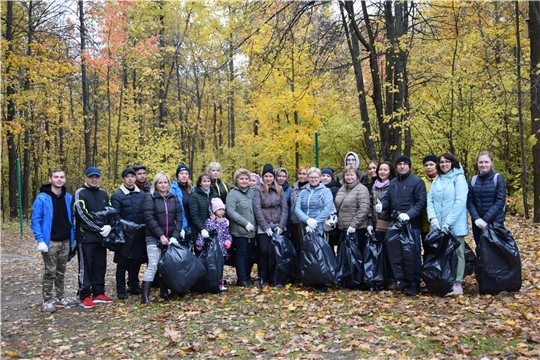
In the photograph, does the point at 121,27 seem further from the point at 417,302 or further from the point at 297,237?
the point at 417,302

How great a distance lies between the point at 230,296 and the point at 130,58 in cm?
1680

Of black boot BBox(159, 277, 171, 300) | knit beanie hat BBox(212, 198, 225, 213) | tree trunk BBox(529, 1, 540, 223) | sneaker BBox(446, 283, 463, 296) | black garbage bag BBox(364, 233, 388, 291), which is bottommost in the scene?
black boot BBox(159, 277, 171, 300)

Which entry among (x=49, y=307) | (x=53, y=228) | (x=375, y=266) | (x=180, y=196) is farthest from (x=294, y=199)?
(x=49, y=307)

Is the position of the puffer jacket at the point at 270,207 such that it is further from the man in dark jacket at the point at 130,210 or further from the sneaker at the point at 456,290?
the sneaker at the point at 456,290

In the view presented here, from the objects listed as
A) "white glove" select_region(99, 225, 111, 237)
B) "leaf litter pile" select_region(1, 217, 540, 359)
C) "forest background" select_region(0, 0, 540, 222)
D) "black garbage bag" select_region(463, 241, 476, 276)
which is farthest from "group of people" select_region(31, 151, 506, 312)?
"forest background" select_region(0, 0, 540, 222)

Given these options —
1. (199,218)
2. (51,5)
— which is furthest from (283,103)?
(199,218)

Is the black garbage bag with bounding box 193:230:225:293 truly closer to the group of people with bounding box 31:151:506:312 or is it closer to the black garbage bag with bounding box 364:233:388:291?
the group of people with bounding box 31:151:506:312

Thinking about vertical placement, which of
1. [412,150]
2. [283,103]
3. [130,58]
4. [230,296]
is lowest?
[230,296]

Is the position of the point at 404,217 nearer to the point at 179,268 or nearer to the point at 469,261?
the point at 469,261

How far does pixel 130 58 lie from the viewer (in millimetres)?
20406

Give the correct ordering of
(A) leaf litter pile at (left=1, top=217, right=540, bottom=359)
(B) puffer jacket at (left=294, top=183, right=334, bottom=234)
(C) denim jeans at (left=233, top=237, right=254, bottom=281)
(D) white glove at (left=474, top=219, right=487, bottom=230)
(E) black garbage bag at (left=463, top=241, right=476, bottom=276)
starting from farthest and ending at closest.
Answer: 1. (C) denim jeans at (left=233, top=237, right=254, bottom=281)
2. (B) puffer jacket at (left=294, top=183, right=334, bottom=234)
3. (E) black garbage bag at (left=463, top=241, right=476, bottom=276)
4. (D) white glove at (left=474, top=219, right=487, bottom=230)
5. (A) leaf litter pile at (left=1, top=217, right=540, bottom=359)

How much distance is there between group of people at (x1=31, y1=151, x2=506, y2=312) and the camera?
5.69 meters

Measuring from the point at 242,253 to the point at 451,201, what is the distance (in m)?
3.01

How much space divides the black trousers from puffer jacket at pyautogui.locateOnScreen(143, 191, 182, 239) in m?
0.78
